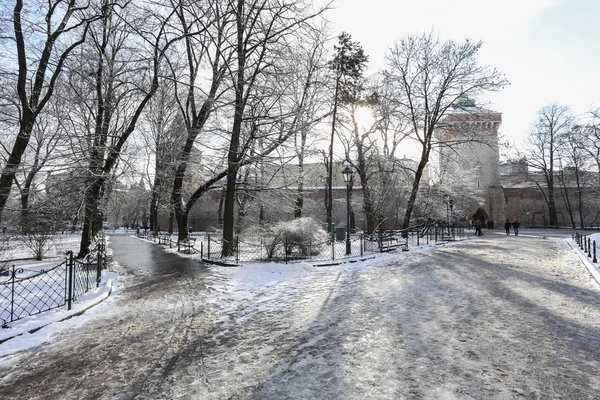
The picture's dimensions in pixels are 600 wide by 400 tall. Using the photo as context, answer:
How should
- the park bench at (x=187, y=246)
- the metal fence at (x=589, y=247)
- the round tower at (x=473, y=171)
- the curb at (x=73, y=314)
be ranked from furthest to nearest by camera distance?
the round tower at (x=473, y=171) → the park bench at (x=187, y=246) → the metal fence at (x=589, y=247) → the curb at (x=73, y=314)

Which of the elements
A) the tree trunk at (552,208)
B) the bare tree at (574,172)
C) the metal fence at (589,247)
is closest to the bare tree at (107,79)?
the metal fence at (589,247)

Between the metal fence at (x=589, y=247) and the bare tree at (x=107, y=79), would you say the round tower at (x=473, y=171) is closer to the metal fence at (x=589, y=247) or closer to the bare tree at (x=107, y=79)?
the metal fence at (x=589, y=247)

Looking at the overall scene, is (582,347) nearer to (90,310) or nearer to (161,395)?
(161,395)

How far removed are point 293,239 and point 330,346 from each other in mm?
9574

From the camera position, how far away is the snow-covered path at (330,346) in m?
3.50

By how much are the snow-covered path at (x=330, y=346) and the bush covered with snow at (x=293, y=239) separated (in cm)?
517

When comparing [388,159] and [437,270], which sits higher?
[388,159]

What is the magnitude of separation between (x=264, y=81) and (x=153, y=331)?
11.9m

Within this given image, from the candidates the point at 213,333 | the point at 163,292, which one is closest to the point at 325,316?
the point at 213,333

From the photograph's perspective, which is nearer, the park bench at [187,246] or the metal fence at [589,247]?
the metal fence at [589,247]

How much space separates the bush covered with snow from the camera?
1395cm

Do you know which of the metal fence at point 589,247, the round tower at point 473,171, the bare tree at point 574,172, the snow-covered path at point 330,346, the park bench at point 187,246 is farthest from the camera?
the bare tree at point 574,172

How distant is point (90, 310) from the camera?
6820 millimetres

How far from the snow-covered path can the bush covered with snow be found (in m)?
5.17
